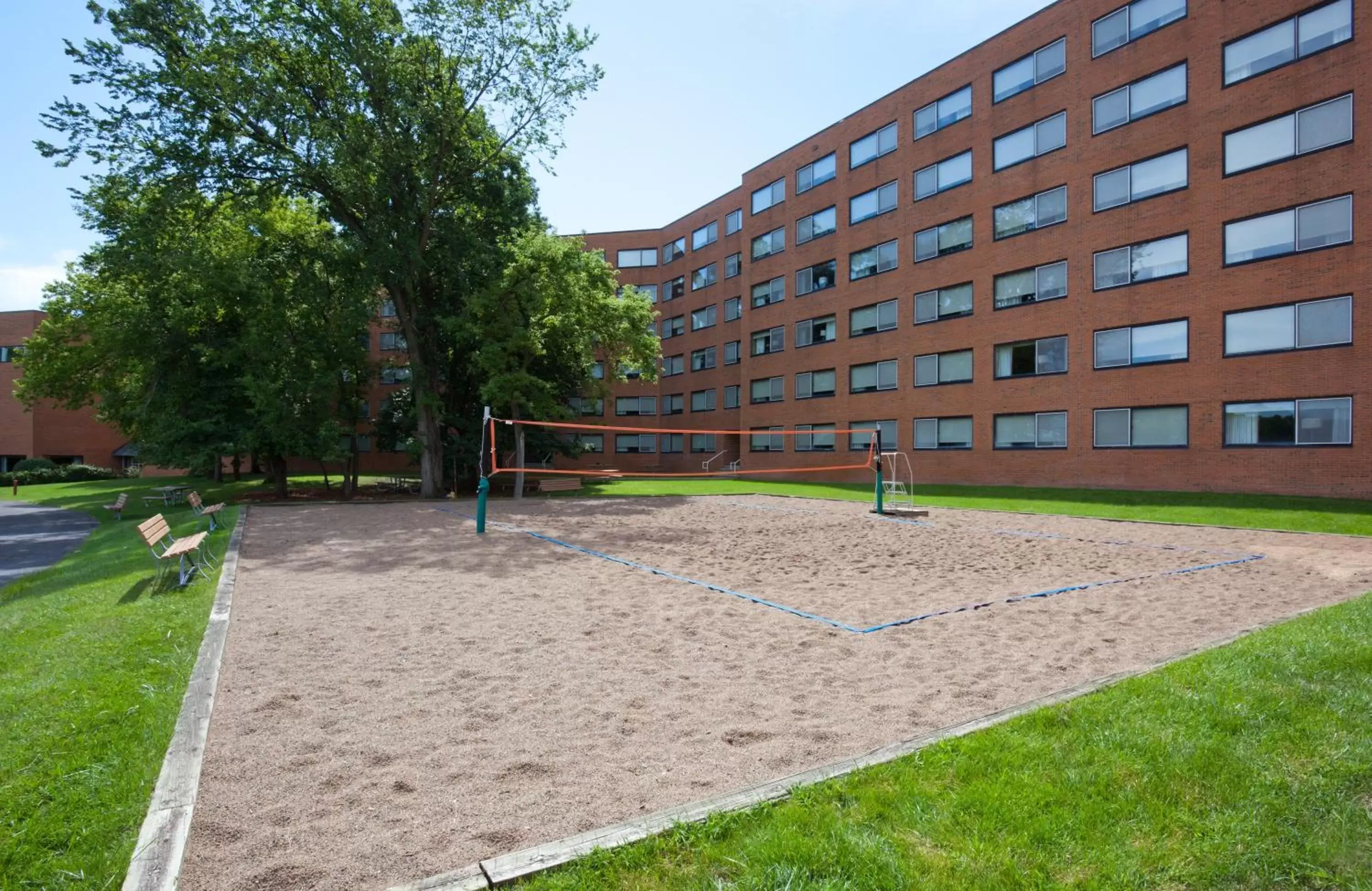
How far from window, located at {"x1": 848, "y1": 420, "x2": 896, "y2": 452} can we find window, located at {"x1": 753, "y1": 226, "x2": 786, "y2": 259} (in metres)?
12.3

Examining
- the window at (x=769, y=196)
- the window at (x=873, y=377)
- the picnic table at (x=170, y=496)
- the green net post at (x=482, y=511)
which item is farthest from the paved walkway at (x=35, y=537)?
the window at (x=769, y=196)

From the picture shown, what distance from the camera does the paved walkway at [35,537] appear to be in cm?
1414

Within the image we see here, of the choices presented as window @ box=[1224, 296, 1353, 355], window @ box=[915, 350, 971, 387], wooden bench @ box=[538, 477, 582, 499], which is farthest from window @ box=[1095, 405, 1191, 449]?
wooden bench @ box=[538, 477, 582, 499]

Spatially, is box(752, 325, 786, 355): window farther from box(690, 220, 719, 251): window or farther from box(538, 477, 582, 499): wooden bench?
box(538, 477, 582, 499): wooden bench

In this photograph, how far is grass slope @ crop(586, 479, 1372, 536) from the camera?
52.4 ft

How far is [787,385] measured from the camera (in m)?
40.8

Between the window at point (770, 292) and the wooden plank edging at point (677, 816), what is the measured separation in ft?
127

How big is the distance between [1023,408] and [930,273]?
25.6 ft

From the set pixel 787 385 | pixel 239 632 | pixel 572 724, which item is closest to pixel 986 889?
pixel 572 724

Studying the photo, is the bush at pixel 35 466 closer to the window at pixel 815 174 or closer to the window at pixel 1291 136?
the window at pixel 815 174

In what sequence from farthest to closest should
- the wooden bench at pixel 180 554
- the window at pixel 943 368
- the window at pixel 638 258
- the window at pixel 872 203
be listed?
the window at pixel 638 258 < the window at pixel 872 203 < the window at pixel 943 368 < the wooden bench at pixel 180 554

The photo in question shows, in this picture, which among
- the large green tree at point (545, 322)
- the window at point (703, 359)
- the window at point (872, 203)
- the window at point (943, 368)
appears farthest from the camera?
the window at point (703, 359)

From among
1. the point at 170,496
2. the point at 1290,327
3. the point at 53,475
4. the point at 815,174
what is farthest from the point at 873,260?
the point at 53,475

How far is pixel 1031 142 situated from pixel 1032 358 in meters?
8.74
